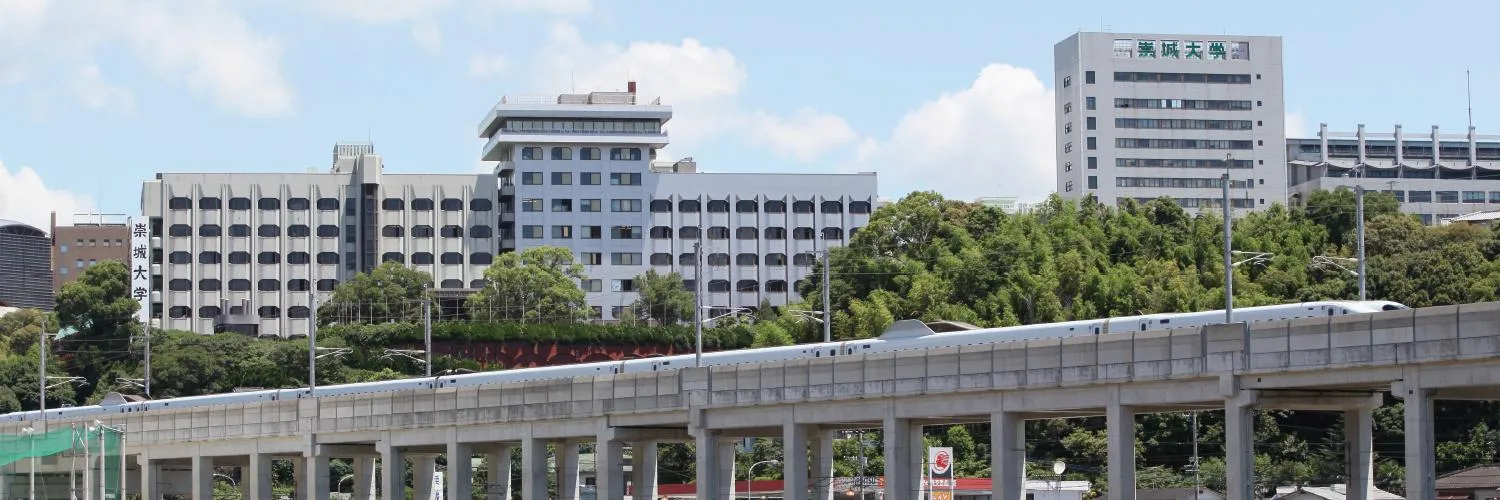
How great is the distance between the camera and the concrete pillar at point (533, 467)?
8519cm

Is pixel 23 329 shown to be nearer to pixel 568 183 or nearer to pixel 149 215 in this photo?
pixel 149 215

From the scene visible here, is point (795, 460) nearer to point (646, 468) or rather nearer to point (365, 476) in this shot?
point (646, 468)

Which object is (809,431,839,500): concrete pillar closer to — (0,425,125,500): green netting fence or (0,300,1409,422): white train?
(0,300,1409,422): white train

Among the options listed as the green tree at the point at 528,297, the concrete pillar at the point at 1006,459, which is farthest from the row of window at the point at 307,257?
the concrete pillar at the point at 1006,459

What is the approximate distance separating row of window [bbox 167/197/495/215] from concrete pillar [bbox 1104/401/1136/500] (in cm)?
13806

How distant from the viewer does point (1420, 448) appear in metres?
56.9

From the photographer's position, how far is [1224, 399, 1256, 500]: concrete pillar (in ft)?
201

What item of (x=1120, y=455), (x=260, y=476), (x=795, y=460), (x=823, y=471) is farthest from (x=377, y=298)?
(x=1120, y=455)

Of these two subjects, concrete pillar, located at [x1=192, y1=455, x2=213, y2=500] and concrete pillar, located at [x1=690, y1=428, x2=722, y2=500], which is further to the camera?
concrete pillar, located at [x1=192, y1=455, x2=213, y2=500]

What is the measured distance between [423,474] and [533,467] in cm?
1487

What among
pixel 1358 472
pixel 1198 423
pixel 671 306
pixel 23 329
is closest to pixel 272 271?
pixel 23 329

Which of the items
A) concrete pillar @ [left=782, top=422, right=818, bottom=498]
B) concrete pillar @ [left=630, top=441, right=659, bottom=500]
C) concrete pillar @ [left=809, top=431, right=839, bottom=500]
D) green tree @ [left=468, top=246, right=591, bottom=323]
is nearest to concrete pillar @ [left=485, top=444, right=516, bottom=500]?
concrete pillar @ [left=630, top=441, right=659, bottom=500]

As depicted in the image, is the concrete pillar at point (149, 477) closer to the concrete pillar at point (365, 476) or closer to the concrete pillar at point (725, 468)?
the concrete pillar at point (365, 476)

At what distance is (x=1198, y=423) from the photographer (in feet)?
348
